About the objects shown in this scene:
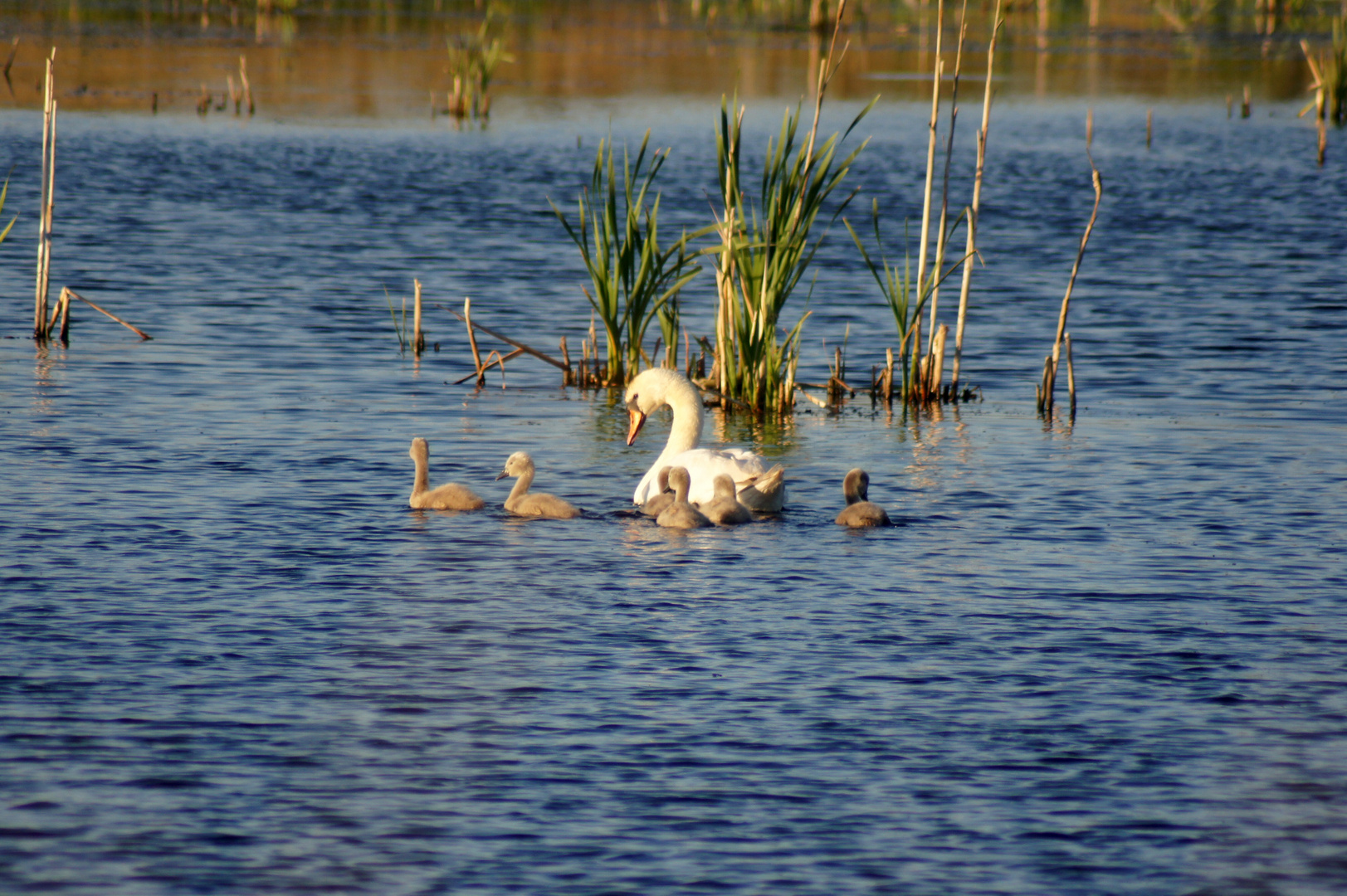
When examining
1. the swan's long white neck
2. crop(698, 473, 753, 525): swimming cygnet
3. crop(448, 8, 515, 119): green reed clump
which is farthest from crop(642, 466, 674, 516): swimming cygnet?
crop(448, 8, 515, 119): green reed clump

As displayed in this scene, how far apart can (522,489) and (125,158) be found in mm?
22824

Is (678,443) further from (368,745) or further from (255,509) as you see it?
(368,745)

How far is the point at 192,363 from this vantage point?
16594mm

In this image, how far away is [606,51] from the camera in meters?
55.0

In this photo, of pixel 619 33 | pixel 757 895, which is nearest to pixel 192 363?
pixel 757 895

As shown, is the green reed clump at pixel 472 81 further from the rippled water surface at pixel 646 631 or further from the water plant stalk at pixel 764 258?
the water plant stalk at pixel 764 258

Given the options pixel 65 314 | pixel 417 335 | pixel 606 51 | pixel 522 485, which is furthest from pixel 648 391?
pixel 606 51

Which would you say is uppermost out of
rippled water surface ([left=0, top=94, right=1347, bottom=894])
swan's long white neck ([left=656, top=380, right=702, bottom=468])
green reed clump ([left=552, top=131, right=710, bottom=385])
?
green reed clump ([left=552, top=131, right=710, bottom=385])

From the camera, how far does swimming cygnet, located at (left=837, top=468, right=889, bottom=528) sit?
10.9 meters

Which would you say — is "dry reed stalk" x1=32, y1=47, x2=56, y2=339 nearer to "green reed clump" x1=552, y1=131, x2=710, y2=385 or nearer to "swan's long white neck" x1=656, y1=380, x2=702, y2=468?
"green reed clump" x1=552, y1=131, x2=710, y2=385

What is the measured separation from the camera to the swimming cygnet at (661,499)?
11.0 meters

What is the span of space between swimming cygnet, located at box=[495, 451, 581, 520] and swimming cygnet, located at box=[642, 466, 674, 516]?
1.38ft

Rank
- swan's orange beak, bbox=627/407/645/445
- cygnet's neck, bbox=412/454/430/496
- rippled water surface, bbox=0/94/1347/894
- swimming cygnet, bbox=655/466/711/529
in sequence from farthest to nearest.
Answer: swan's orange beak, bbox=627/407/645/445 → cygnet's neck, bbox=412/454/430/496 → swimming cygnet, bbox=655/466/711/529 → rippled water surface, bbox=0/94/1347/894

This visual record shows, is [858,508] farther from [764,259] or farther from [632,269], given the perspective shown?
[632,269]
